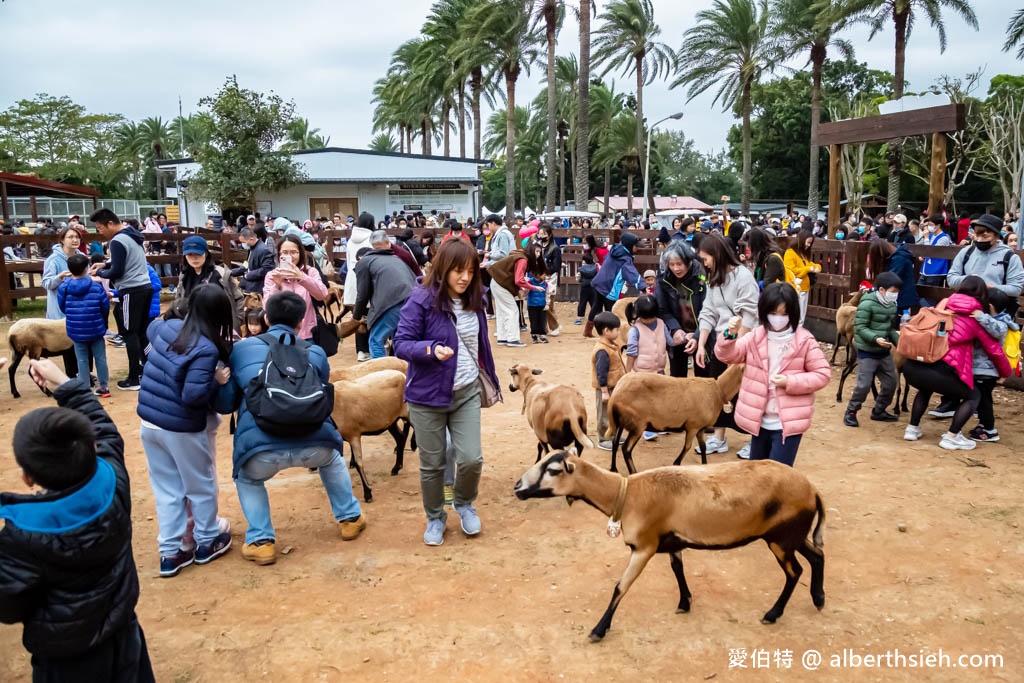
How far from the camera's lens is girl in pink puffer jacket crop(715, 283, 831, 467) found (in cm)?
487

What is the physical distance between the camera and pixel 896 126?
44.4 ft

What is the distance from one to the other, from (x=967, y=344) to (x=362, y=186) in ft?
120

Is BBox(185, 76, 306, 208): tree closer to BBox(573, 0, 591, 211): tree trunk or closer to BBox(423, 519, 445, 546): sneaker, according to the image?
BBox(573, 0, 591, 211): tree trunk

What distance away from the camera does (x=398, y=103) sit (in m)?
55.2

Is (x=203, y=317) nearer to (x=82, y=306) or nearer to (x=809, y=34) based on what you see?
(x=82, y=306)

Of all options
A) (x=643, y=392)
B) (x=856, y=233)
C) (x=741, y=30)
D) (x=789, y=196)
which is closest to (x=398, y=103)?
(x=741, y=30)

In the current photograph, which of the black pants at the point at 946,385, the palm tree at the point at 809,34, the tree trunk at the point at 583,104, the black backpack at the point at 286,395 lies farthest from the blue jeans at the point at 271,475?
the palm tree at the point at 809,34

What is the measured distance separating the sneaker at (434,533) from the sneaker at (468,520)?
152mm

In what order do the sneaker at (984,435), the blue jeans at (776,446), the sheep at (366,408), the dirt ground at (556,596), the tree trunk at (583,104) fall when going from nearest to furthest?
the dirt ground at (556,596) < the blue jeans at (776,446) < the sheep at (366,408) < the sneaker at (984,435) < the tree trunk at (583,104)

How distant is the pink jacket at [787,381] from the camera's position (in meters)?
4.84

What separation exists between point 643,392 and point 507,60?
3325 cm

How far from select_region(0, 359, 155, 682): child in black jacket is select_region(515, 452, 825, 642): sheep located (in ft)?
6.71

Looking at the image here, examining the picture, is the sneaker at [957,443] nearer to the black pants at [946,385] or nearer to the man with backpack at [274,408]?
the black pants at [946,385]

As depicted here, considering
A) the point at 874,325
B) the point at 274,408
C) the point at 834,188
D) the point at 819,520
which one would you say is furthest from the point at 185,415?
the point at 834,188
